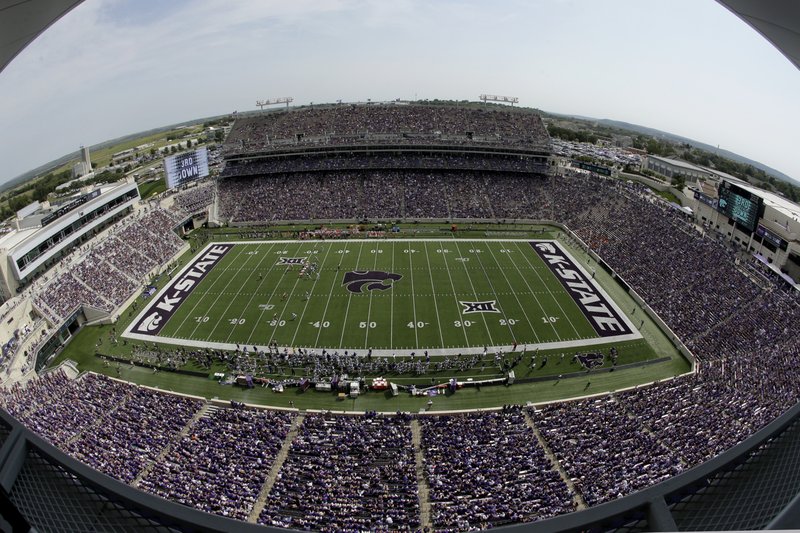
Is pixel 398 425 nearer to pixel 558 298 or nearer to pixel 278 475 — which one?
pixel 278 475

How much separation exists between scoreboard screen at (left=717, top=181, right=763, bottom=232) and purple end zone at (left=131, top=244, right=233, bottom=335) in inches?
1624

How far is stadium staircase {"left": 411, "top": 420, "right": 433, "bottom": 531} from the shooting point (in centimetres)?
1493

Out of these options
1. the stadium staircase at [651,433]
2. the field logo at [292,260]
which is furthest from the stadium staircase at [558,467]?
the field logo at [292,260]

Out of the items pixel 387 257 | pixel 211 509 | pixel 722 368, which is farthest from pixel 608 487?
pixel 387 257

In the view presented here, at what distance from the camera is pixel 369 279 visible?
34.9m

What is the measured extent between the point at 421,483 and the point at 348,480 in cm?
275

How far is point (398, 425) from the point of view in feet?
64.9

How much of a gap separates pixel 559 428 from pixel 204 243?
3676 centimetres

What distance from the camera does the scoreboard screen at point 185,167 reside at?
47.8 meters

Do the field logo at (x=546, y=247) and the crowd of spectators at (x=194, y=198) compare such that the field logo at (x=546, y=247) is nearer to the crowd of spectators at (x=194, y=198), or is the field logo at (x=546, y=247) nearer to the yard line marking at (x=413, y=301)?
the yard line marking at (x=413, y=301)

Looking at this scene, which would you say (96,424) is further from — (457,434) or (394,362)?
(457,434)

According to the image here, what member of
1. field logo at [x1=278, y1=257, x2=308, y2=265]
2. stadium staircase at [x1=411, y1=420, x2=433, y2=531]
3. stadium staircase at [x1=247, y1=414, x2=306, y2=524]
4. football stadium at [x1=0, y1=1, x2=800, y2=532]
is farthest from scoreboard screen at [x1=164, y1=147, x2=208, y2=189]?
stadium staircase at [x1=411, y1=420, x2=433, y2=531]

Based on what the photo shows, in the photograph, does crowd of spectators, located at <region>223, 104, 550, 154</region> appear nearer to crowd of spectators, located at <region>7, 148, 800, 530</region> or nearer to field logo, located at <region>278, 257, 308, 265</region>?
field logo, located at <region>278, 257, 308, 265</region>

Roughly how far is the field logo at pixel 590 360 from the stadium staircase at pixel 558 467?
622cm
